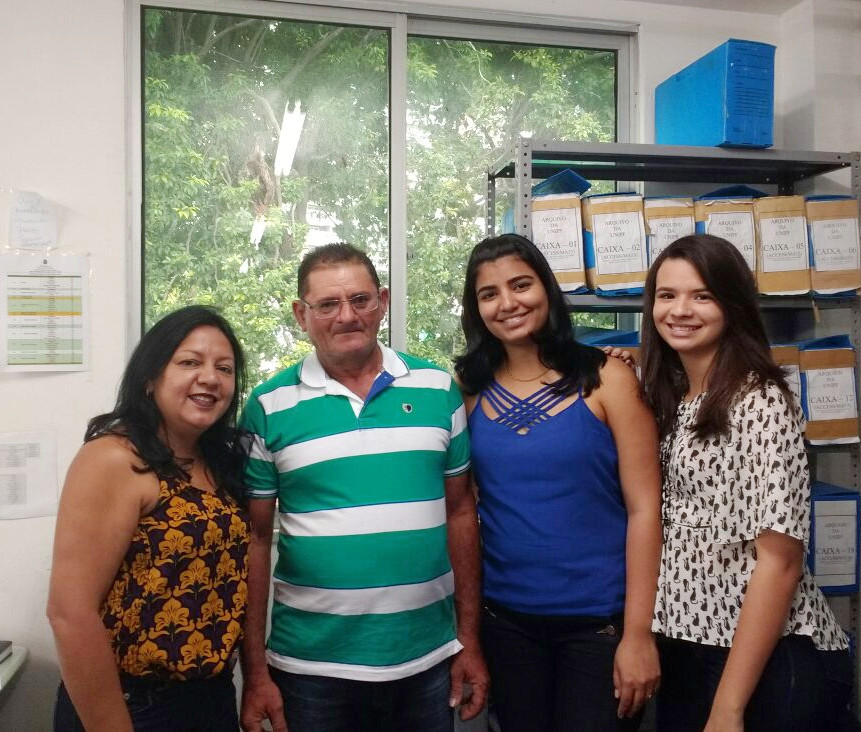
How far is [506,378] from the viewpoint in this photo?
1.56 meters

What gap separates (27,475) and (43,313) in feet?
1.57

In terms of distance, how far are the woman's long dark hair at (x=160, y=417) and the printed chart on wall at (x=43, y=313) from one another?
3.04 feet

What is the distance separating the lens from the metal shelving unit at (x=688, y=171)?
2.06 metres

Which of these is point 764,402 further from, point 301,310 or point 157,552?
point 157,552

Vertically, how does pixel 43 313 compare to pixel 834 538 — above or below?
above

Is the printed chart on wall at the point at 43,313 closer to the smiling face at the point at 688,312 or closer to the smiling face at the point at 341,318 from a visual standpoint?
the smiling face at the point at 341,318

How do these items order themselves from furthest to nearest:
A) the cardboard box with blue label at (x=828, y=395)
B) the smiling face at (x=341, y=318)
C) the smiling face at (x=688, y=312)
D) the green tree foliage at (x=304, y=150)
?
1. the green tree foliage at (x=304, y=150)
2. the cardboard box with blue label at (x=828, y=395)
3. the smiling face at (x=341, y=318)
4. the smiling face at (x=688, y=312)

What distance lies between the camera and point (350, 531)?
1.39 meters

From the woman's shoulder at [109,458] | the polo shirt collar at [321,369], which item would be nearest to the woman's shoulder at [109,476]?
the woman's shoulder at [109,458]

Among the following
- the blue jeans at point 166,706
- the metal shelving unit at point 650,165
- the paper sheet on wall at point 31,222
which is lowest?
the blue jeans at point 166,706

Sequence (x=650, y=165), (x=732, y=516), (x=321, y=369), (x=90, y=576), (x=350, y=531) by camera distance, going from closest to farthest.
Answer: (x=90, y=576) < (x=732, y=516) < (x=350, y=531) < (x=321, y=369) < (x=650, y=165)

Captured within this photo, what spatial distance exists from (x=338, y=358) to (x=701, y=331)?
71cm

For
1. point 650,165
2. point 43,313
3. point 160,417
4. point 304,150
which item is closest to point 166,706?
point 160,417

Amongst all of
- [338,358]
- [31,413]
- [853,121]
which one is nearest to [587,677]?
[338,358]
